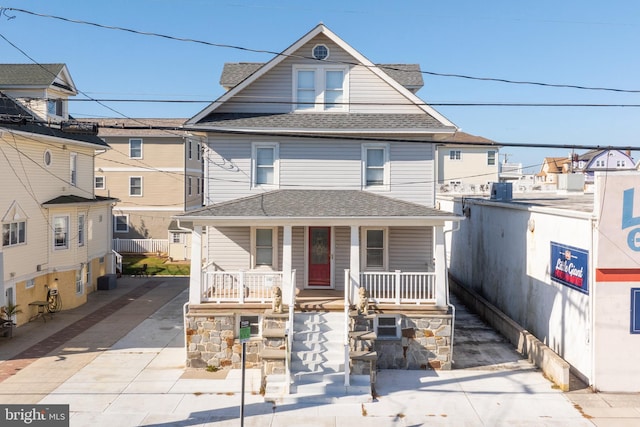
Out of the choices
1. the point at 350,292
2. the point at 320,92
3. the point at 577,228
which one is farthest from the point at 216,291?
the point at 577,228

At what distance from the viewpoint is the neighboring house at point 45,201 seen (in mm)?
17219

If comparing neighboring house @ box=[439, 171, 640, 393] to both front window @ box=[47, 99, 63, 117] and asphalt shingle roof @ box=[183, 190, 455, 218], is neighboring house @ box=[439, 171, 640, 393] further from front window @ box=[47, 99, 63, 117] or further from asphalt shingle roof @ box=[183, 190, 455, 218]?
front window @ box=[47, 99, 63, 117]

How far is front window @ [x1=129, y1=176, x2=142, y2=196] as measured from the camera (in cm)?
3384

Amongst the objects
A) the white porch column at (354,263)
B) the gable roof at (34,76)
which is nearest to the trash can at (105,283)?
the gable roof at (34,76)

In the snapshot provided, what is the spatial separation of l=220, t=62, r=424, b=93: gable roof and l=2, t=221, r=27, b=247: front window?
890 centimetres

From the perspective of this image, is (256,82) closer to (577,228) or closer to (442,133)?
(442,133)

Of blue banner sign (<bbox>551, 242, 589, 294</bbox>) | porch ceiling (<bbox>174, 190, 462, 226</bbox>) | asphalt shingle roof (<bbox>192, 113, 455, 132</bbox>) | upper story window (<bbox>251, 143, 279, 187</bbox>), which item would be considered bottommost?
blue banner sign (<bbox>551, 242, 589, 294</bbox>)

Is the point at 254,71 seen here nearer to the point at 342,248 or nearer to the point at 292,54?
the point at 292,54

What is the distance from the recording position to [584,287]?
12.1m

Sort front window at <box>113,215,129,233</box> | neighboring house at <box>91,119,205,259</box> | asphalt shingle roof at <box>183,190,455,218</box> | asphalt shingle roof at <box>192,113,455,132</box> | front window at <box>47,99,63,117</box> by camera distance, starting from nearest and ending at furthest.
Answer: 1. asphalt shingle roof at <box>183,190,455,218</box>
2. asphalt shingle roof at <box>192,113,455,132</box>
3. front window at <box>47,99,63,117</box>
4. neighboring house at <box>91,119,205,259</box>
5. front window at <box>113,215,129,233</box>

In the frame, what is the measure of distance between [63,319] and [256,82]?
1144 cm

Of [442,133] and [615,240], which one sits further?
[442,133]

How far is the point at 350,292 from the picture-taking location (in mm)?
13906

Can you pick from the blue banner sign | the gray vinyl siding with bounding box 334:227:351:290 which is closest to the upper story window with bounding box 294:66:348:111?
the gray vinyl siding with bounding box 334:227:351:290
